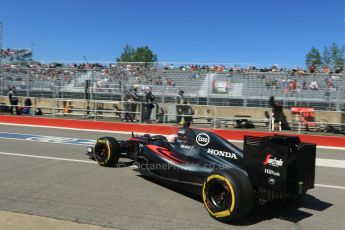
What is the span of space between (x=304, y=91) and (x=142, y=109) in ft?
25.1

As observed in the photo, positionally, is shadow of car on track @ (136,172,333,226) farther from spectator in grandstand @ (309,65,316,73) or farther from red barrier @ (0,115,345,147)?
spectator in grandstand @ (309,65,316,73)

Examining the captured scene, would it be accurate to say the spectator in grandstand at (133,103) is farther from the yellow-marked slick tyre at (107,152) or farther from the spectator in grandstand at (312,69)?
the yellow-marked slick tyre at (107,152)

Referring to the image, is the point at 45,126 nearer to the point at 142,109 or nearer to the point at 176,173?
the point at 142,109

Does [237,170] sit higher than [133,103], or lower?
lower

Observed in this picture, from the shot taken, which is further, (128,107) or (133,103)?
(128,107)

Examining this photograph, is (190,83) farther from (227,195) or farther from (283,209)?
(227,195)

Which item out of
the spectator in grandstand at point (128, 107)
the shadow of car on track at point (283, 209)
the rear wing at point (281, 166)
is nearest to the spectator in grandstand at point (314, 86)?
the spectator in grandstand at point (128, 107)

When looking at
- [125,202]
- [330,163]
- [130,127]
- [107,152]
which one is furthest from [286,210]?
[130,127]

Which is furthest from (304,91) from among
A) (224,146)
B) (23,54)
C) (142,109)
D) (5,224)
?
(23,54)

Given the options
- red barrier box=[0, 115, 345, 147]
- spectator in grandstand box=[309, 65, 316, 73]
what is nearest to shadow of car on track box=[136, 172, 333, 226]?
red barrier box=[0, 115, 345, 147]

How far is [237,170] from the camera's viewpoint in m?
5.83

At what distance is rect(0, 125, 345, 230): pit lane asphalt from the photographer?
5547mm

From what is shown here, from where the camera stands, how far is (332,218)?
5875mm

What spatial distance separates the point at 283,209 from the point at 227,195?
1261 mm
